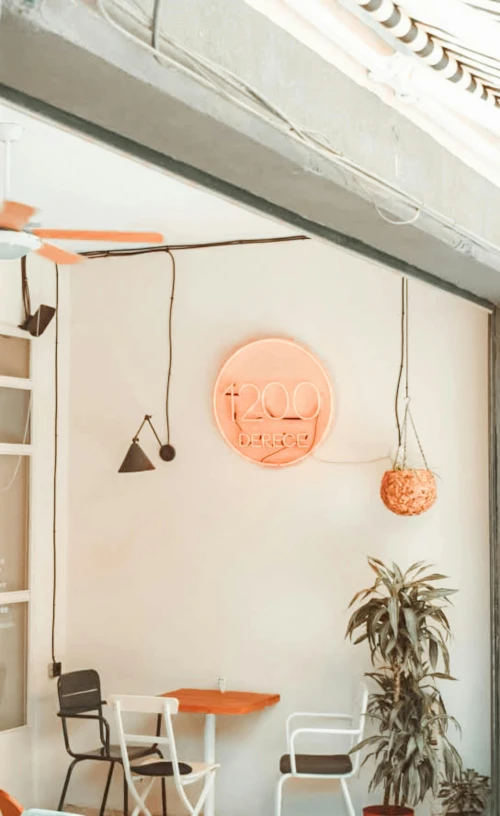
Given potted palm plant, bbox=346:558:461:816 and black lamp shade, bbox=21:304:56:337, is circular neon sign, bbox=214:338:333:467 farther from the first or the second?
black lamp shade, bbox=21:304:56:337

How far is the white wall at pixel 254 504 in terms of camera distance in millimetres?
5914

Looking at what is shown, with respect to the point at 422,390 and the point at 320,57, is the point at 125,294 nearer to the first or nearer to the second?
the point at 422,390

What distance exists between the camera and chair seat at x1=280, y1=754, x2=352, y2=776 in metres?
5.58

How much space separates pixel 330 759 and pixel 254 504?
151cm

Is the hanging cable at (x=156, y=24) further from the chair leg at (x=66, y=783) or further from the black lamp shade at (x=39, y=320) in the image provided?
the chair leg at (x=66, y=783)

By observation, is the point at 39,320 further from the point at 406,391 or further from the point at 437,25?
the point at 437,25

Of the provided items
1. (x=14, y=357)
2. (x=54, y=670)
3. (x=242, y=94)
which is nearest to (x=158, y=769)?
(x=54, y=670)

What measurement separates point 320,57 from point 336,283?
12.2ft

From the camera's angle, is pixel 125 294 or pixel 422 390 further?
pixel 125 294

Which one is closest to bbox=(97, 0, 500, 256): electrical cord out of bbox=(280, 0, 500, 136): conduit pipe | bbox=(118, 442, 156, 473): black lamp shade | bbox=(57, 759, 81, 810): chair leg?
bbox=(280, 0, 500, 136): conduit pipe

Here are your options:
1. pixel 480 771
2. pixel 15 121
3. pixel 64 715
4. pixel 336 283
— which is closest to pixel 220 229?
pixel 336 283

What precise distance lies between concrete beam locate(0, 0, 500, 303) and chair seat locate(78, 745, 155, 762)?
12.0 feet

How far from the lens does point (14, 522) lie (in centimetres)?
655

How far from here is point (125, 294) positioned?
22.4ft
